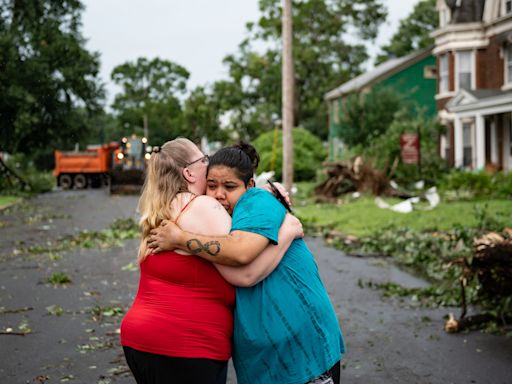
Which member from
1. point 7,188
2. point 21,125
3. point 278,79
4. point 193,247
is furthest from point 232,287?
point 278,79

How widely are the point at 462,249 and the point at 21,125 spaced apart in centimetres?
2347

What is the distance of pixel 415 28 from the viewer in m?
75.8

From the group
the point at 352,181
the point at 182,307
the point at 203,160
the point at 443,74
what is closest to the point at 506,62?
the point at 443,74

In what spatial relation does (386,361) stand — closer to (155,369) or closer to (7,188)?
(155,369)

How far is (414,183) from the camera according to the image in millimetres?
26594

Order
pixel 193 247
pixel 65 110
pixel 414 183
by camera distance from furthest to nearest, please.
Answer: pixel 65 110
pixel 414 183
pixel 193 247

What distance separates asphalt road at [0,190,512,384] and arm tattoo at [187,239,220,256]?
3268mm

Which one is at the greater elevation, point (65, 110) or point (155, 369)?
point (65, 110)

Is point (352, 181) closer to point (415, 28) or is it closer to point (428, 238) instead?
point (428, 238)

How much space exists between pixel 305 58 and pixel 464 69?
26.5m

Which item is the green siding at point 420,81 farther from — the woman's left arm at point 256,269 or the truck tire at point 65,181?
the woman's left arm at point 256,269

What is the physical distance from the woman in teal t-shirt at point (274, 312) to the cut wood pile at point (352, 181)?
21.0 m

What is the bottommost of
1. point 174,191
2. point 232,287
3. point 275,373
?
point 275,373

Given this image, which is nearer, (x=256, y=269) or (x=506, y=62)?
(x=256, y=269)
